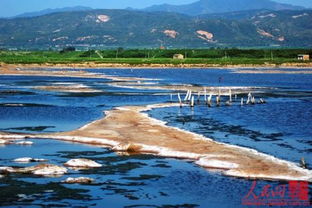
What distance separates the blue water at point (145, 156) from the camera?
76.7 ft

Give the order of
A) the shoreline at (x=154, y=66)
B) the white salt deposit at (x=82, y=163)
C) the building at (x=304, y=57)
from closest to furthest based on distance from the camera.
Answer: the white salt deposit at (x=82, y=163), the shoreline at (x=154, y=66), the building at (x=304, y=57)

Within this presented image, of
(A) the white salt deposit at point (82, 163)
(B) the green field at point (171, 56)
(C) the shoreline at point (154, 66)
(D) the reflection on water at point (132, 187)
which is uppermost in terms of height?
(B) the green field at point (171, 56)

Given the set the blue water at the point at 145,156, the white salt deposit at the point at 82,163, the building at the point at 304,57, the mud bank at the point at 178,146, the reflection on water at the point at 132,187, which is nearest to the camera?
the reflection on water at the point at 132,187

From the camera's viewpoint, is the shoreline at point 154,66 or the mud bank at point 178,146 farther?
the shoreline at point 154,66

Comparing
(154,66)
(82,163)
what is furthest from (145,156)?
(154,66)

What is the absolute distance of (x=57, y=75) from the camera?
109438mm

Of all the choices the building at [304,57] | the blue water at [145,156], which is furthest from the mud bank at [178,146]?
the building at [304,57]

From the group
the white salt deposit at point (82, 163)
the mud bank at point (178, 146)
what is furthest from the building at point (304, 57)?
the white salt deposit at point (82, 163)

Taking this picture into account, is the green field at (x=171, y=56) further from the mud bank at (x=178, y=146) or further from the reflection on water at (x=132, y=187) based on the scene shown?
the reflection on water at (x=132, y=187)

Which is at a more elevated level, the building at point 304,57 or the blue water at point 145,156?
the building at point 304,57

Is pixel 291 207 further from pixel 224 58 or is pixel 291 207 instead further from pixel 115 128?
pixel 224 58

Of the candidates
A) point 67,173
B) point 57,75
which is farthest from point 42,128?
point 57,75

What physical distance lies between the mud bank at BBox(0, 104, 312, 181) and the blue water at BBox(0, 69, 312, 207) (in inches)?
41.6

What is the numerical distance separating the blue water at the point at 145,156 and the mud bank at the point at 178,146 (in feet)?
3.47
